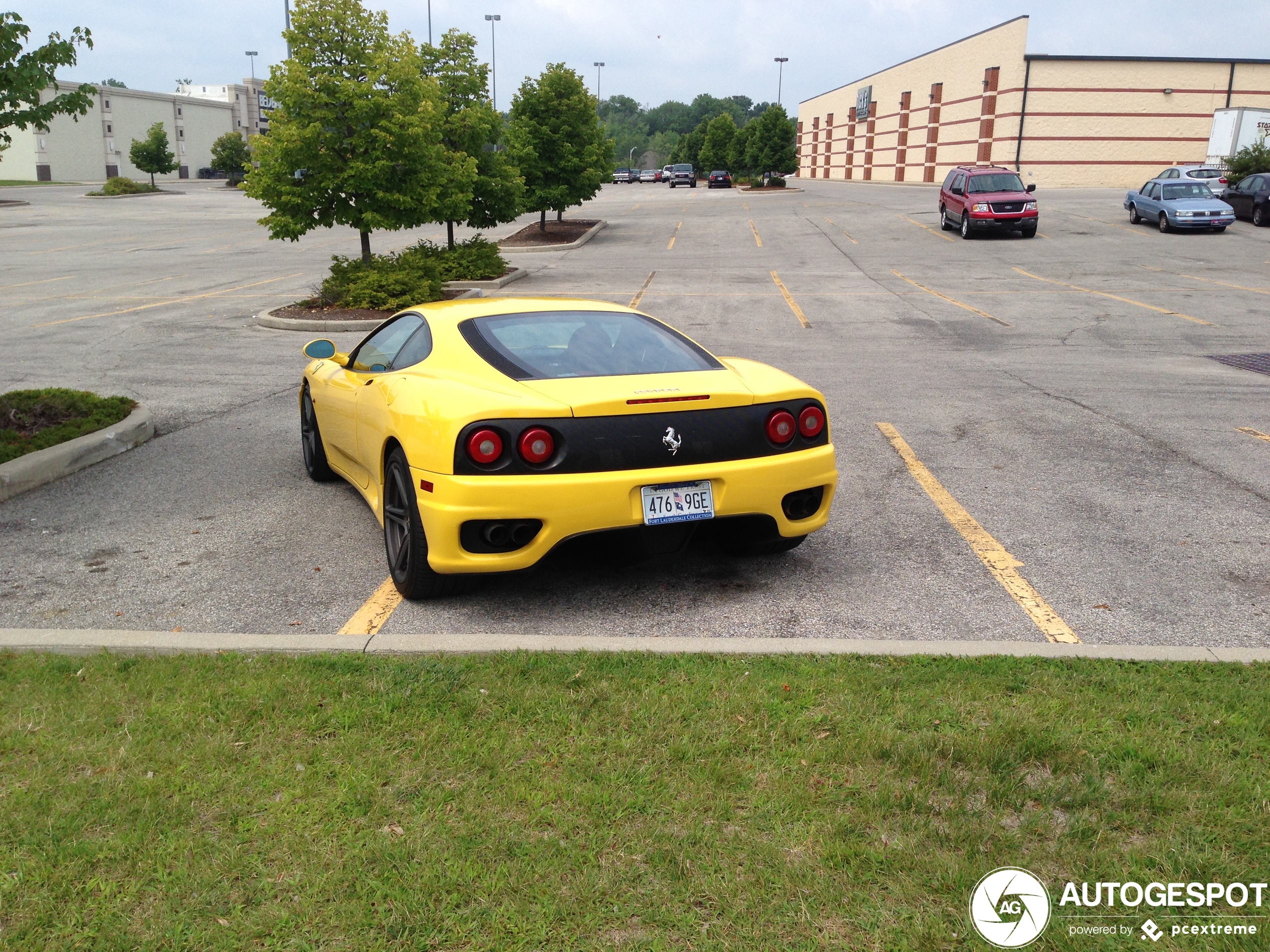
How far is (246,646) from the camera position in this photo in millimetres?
4223

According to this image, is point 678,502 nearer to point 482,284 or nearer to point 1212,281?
point 482,284

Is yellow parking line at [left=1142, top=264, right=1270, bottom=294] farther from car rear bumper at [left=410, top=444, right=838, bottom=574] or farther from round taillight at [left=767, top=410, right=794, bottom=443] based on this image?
car rear bumper at [left=410, top=444, right=838, bottom=574]

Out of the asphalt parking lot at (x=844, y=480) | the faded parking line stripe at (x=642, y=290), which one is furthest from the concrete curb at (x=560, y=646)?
the faded parking line stripe at (x=642, y=290)

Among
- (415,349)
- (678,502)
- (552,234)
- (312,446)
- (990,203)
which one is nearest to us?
(678,502)

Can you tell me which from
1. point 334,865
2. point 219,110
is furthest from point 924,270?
point 219,110

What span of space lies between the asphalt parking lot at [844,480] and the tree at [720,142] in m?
76.6

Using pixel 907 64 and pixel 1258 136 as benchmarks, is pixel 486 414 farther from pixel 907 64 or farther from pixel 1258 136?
pixel 907 64

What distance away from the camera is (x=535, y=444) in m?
4.54

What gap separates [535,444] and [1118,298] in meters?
18.0

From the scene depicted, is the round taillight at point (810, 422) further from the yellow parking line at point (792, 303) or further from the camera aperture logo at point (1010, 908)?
the yellow parking line at point (792, 303)

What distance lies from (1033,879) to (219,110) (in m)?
118

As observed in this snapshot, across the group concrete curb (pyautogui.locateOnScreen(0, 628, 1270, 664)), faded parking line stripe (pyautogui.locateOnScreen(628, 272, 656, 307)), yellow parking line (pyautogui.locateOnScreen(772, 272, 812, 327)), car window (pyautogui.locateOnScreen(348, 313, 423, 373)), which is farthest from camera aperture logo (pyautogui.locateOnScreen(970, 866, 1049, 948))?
faded parking line stripe (pyautogui.locateOnScreen(628, 272, 656, 307))

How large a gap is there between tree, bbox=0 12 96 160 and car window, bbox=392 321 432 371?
3.20 m

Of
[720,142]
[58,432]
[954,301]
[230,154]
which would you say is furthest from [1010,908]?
[720,142]
